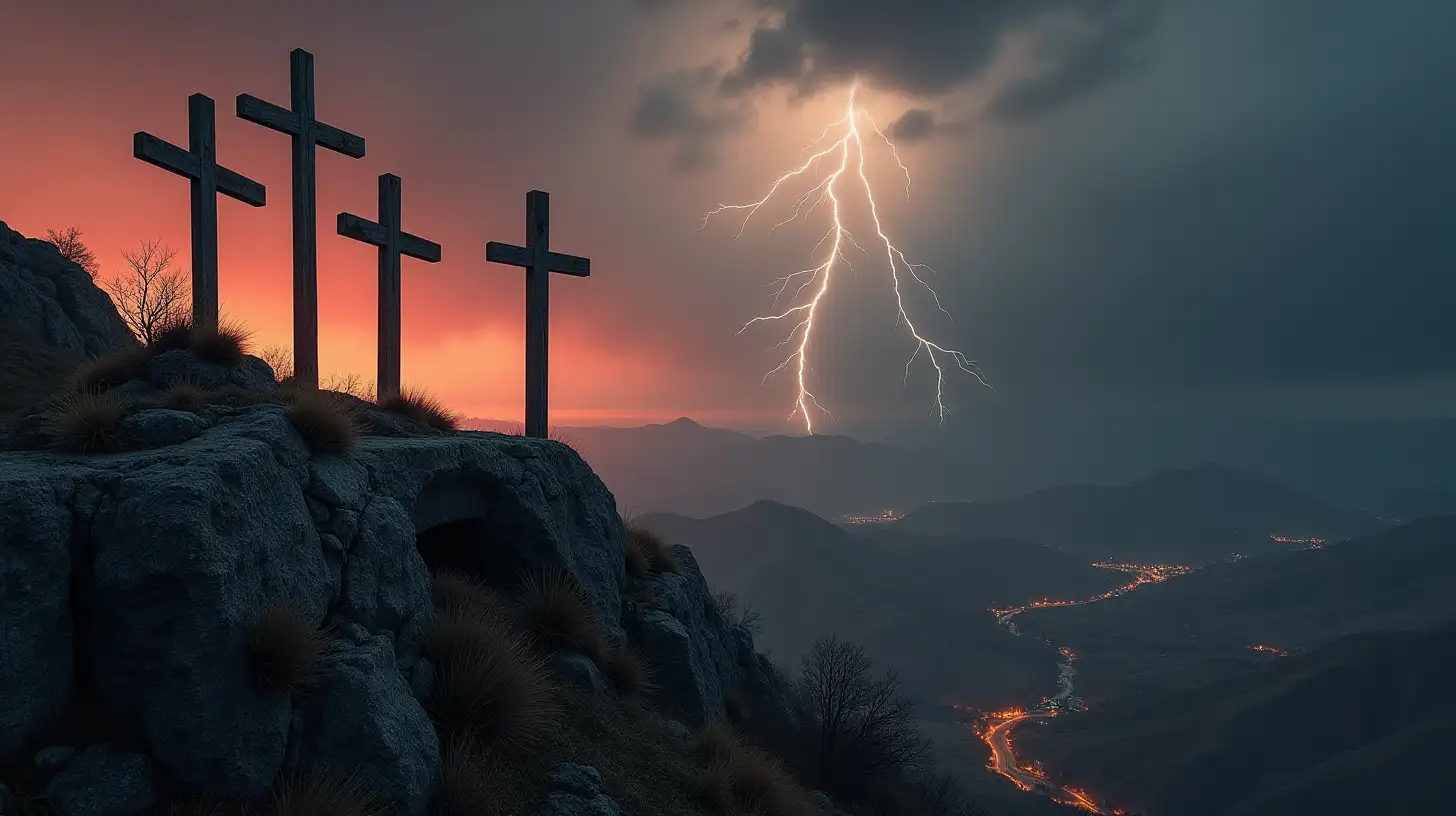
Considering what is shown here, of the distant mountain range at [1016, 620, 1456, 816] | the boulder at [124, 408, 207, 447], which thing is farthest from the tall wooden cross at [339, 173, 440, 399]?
the distant mountain range at [1016, 620, 1456, 816]

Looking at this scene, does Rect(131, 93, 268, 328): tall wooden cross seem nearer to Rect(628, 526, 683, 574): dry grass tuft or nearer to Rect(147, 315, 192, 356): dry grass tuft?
Rect(147, 315, 192, 356): dry grass tuft

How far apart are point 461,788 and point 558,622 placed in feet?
12.1

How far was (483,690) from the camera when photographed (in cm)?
639

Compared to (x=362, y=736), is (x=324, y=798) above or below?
below

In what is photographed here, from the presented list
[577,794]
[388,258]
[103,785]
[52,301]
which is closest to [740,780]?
[577,794]

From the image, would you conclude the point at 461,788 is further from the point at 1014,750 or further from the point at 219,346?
the point at 1014,750

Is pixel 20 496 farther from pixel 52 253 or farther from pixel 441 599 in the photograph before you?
pixel 52 253

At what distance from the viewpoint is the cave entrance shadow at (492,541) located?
9.82 m

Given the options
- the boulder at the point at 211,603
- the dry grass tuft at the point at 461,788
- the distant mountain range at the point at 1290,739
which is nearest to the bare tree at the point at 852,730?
the dry grass tuft at the point at 461,788

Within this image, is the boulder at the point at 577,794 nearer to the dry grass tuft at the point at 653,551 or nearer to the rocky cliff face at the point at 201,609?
the rocky cliff face at the point at 201,609

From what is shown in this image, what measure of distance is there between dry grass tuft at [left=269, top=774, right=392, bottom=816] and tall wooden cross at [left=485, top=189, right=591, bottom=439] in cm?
1082

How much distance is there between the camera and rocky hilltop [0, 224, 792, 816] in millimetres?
4242

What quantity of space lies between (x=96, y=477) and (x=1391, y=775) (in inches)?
5804

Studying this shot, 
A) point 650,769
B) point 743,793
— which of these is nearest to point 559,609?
point 650,769
